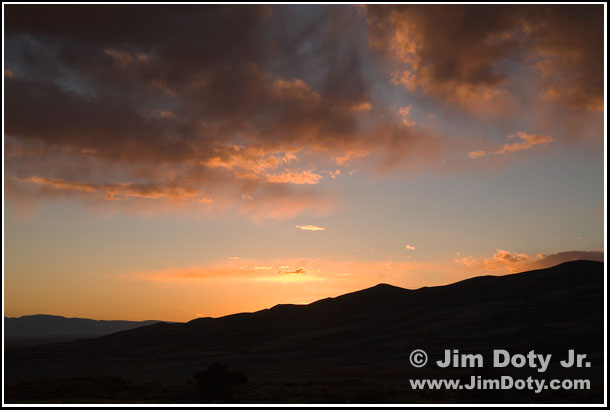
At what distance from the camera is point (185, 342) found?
75625 mm

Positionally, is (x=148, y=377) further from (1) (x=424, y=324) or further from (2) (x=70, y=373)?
(1) (x=424, y=324)

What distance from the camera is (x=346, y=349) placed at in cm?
5734

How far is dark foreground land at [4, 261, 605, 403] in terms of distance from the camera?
89.0 feet

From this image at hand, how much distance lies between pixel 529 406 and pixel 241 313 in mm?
76111

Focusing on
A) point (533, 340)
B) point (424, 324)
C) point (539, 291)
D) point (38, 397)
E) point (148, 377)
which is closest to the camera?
point (38, 397)

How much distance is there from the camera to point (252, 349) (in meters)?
66.8

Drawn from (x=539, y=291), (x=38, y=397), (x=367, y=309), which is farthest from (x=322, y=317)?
(x=38, y=397)

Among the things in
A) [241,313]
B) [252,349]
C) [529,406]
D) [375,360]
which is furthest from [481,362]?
[241,313]

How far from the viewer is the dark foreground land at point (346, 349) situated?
27141mm

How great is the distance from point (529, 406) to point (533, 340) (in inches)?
1290

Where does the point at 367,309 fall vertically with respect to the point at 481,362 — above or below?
above

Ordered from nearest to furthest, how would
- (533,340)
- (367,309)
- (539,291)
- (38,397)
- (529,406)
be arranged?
(529,406) < (38,397) < (533,340) < (539,291) < (367,309)

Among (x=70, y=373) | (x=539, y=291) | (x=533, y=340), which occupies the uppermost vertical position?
(x=539, y=291)

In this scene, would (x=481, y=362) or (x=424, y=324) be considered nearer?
(x=481, y=362)
